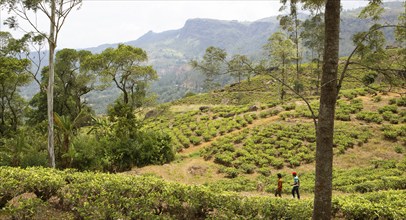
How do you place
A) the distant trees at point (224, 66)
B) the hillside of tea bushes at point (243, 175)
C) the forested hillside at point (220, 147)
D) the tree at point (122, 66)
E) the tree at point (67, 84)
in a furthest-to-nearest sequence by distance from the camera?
the tree at point (67, 84), the tree at point (122, 66), the hillside of tea bushes at point (243, 175), the forested hillside at point (220, 147), the distant trees at point (224, 66)

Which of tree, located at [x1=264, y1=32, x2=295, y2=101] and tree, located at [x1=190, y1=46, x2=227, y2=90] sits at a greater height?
tree, located at [x1=264, y1=32, x2=295, y2=101]

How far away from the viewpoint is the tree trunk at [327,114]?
14.5 feet

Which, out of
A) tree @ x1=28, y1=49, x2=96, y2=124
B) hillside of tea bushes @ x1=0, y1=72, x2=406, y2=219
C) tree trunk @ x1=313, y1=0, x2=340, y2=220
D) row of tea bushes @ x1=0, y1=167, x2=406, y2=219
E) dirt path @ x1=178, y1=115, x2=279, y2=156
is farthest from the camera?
tree @ x1=28, y1=49, x2=96, y2=124

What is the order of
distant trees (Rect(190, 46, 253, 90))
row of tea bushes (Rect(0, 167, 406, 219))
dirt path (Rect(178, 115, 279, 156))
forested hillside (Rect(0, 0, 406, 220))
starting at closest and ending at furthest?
distant trees (Rect(190, 46, 253, 90))
forested hillside (Rect(0, 0, 406, 220))
row of tea bushes (Rect(0, 167, 406, 219))
dirt path (Rect(178, 115, 279, 156))

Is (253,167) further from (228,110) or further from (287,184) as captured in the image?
(228,110)

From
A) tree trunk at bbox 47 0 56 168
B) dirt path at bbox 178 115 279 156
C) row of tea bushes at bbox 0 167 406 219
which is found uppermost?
tree trunk at bbox 47 0 56 168

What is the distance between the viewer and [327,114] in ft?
14.7

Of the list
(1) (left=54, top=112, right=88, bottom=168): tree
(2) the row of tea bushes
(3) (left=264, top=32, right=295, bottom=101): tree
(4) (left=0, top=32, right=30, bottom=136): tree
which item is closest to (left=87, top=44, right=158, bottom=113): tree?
(4) (left=0, top=32, right=30, bottom=136): tree

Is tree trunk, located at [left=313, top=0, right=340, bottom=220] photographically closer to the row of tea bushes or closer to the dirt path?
the row of tea bushes

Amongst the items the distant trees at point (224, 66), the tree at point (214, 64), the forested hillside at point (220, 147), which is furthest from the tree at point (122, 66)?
the distant trees at point (224, 66)

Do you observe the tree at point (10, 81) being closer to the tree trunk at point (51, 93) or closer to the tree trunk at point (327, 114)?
the tree trunk at point (51, 93)

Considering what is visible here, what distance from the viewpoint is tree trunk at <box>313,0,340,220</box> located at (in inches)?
174

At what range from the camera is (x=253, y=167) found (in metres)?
18.0

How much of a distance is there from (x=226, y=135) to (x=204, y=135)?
199cm
